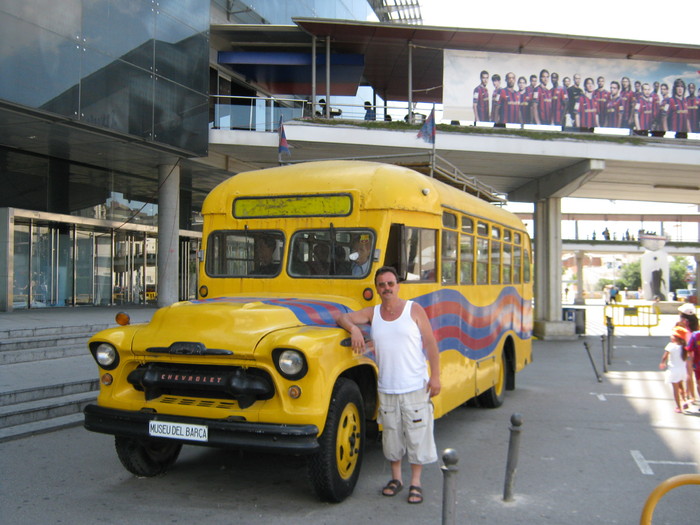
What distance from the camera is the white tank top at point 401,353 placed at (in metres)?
5.30

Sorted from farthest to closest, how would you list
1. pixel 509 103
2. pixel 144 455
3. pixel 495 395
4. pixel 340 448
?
1. pixel 509 103
2. pixel 495 395
3. pixel 144 455
4. pixel 340 448

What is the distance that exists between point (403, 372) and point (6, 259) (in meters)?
14.3

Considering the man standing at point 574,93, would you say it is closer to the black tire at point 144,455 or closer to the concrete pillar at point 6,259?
the concrete pillar at point 6,259

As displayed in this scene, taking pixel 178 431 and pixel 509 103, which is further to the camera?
pixel 509 103

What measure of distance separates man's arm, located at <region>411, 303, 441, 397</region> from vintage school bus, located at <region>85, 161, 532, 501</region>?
59 centimetres

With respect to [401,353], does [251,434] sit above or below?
below

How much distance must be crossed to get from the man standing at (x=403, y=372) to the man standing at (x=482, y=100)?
15894mm

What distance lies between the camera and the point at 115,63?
14852 millimetres

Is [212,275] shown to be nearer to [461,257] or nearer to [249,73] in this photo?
[461,257]

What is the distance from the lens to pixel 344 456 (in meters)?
5.27

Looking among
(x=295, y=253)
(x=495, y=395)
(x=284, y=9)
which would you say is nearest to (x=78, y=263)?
(x=284, y=9)

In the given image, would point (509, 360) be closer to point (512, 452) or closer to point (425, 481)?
point (425, 481)

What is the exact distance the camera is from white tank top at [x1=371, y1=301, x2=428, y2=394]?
5301mm

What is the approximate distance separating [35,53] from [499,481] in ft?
38.8
